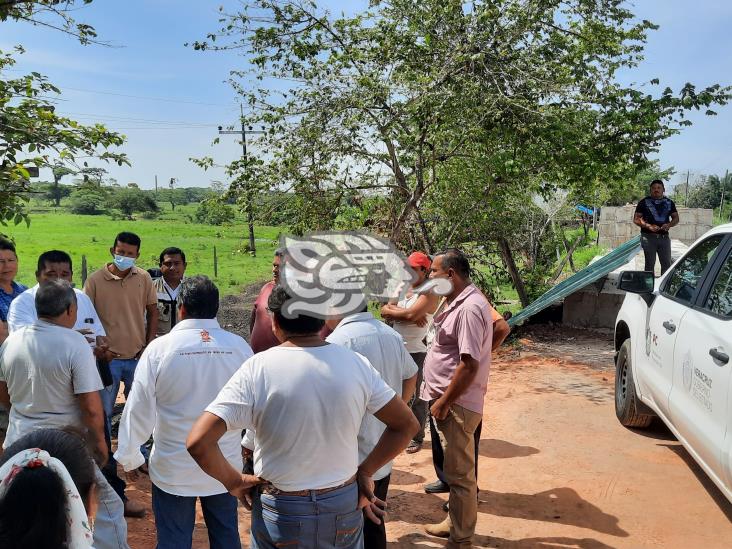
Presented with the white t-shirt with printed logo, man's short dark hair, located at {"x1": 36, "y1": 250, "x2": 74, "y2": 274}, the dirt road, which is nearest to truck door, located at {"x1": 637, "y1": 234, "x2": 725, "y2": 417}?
the dirt road

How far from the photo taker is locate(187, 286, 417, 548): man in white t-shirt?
2.11 metres

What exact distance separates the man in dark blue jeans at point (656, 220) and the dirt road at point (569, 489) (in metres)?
3.09

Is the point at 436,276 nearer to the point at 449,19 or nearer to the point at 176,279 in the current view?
the point at 176,279

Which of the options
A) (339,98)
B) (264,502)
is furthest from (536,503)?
(339,98)

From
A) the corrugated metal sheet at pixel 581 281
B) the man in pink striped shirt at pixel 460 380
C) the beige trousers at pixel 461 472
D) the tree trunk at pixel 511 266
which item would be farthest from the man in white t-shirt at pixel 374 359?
the tree trunk at pixel 511 266

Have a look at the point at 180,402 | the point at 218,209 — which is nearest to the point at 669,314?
the point at 180,402

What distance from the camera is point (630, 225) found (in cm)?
1958

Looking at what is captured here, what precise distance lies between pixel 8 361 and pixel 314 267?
7.70 feet

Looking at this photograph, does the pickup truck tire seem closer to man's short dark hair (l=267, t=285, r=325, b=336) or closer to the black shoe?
the black shoe

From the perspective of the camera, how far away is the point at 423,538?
3.85 metres

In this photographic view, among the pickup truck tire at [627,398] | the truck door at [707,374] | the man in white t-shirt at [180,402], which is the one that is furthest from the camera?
the pickup truck tire at [627,398]

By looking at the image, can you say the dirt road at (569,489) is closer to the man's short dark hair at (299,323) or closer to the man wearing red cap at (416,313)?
the man wearing red cap at (416,313)

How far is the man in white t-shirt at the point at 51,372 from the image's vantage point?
2920mm

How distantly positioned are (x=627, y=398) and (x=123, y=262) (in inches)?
180
